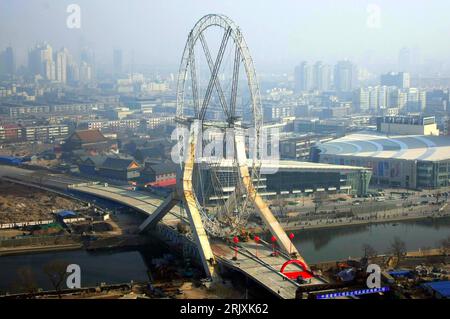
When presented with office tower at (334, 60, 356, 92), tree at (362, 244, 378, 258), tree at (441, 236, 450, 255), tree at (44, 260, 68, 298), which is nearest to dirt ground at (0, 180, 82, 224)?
tree at (44, 260, 68, 298)

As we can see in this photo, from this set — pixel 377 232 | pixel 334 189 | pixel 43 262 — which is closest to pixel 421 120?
pixel 334 189

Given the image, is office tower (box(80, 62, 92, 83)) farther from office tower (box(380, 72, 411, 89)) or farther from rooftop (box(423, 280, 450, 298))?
rooftop (box(423, 280, 450, 298))

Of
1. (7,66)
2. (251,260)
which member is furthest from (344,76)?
(251,260)

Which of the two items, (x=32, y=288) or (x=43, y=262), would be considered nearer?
(x=32, y=288)

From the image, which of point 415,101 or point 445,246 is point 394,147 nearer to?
point 445,246
